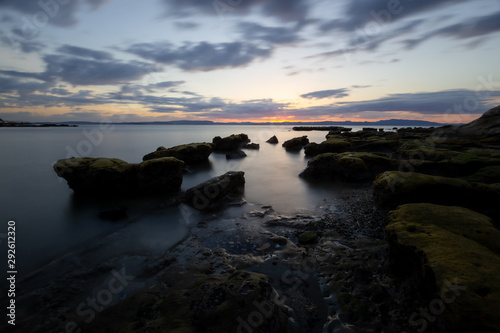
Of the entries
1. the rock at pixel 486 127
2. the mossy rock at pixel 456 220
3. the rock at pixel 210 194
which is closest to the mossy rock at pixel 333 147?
the rock at pixel 486 127

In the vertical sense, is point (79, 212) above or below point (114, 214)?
below

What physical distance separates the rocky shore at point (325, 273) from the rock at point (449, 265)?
0.02 m

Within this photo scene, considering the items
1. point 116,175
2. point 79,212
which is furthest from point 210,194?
point 79,212

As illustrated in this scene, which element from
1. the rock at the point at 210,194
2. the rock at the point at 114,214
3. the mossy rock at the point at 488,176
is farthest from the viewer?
the rock at the point at 210,194

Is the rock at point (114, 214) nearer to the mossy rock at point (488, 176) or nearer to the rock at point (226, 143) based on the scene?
the mossy rock at point (488, 176)

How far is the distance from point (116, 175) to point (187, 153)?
15.2 metres

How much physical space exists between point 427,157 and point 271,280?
22505 millimetres

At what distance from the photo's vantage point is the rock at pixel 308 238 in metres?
9.97

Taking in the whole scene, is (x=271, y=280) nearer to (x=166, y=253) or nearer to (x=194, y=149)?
(x=166, y=253)

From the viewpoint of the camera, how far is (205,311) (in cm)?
537

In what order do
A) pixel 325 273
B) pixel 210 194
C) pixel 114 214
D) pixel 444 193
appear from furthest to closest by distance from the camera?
pixel 210 194
pixel 114 214
pixel 444 193
pixel 325 273

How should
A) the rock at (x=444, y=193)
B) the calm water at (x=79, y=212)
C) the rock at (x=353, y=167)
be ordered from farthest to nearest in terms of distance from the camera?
1. the rock at (x=353, y=167)
2. the rock at (x=444, y=193)
3. the calm water at (x=79, y=212)

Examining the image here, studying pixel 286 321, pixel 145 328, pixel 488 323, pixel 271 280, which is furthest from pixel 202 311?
pixel 488 323

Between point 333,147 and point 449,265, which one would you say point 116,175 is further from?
point 333,147
